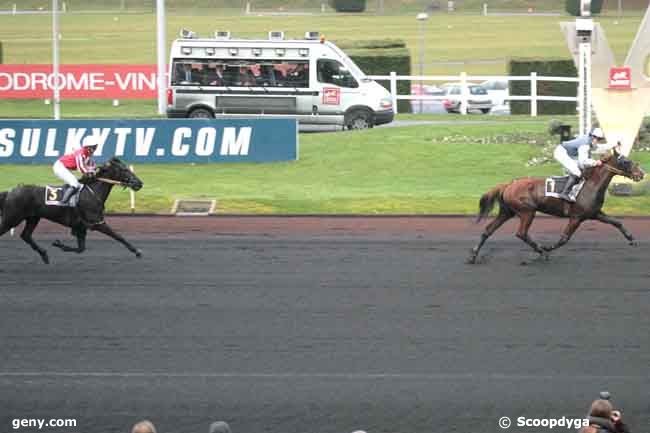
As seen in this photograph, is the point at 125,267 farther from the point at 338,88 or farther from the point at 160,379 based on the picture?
the point at 338,88

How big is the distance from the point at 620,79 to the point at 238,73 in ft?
36.1

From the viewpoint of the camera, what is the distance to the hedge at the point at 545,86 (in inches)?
1304

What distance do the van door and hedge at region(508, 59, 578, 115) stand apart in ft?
21.0

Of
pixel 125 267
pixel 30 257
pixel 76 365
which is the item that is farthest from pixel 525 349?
pixel 30 257

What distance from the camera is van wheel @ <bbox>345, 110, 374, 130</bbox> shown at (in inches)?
1167

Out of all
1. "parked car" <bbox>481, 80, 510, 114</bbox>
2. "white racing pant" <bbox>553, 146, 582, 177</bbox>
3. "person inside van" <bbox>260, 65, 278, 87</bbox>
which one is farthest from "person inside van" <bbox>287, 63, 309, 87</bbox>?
"white racing pant" <bbox>553, 146, 582, 177</bbox>

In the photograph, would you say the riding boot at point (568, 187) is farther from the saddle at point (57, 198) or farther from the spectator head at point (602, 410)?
the spectator head at point (602, 410)

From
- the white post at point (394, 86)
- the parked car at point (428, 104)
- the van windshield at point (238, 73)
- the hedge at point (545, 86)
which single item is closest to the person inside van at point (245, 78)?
the van windshield at point (238, 73)

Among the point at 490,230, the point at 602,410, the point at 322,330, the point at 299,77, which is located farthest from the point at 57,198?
the point at 299,77

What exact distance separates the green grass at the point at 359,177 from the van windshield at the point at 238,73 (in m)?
2.95

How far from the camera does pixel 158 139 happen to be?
23625mm

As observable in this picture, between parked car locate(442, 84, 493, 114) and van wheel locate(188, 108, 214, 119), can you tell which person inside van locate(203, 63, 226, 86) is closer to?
van wheel locate(188, 108, 214, 119)

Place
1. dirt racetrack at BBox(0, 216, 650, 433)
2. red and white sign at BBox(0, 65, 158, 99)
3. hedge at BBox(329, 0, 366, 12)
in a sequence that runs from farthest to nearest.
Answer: hedge at BBox(329, 0, 366, 12) → red and white sign at BBox(0, 65, 158, 99) → dirt racetrack at BBox(0, 216, 650, 433)

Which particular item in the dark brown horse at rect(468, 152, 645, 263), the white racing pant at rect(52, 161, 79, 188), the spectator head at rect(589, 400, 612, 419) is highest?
the white racing pant at rect(52, 161, 79, 188)
